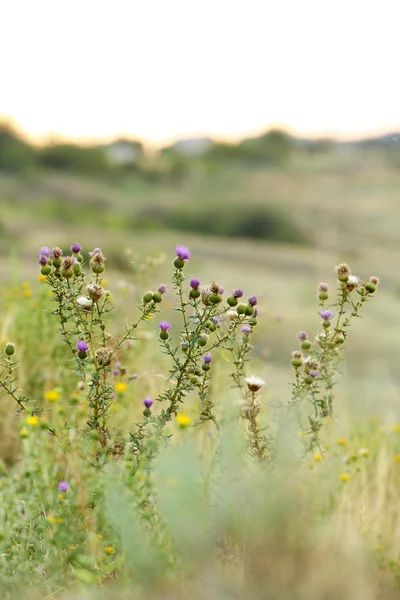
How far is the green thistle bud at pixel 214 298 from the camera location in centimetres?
178

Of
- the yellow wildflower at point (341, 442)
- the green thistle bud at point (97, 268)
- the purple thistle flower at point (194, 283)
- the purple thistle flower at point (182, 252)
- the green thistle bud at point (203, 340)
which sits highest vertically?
the purple thistle flower at point (182, 252)

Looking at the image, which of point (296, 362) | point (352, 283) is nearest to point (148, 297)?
point (296, 362)

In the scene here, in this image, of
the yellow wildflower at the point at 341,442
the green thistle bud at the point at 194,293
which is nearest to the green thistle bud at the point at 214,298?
the green thistle bud at the point at 194,293

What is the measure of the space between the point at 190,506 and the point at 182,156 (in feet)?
45.2

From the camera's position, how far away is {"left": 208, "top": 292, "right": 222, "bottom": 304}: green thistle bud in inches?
69.9

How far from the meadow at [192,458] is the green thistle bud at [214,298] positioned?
0.09m

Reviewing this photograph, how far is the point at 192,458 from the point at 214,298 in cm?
→ 47

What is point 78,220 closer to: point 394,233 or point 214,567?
point 394,233

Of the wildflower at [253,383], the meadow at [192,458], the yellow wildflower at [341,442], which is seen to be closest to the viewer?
the meadow at [192,458]

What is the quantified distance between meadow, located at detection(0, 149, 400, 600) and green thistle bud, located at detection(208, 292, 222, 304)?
0.09m

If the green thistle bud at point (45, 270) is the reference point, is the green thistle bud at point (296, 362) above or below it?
below

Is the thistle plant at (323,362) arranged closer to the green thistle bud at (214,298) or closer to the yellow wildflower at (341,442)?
the green thistle bud at (214,298)

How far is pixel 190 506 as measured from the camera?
1.32m

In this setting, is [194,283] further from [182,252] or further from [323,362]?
[323,362]
